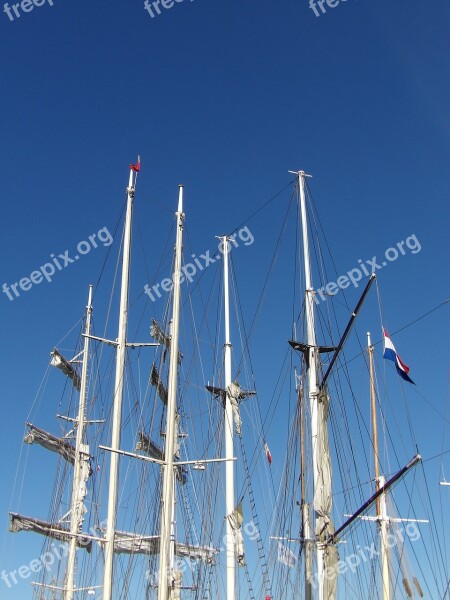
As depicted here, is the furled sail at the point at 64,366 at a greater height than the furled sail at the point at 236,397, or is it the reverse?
the furled sail at the point at 64,366

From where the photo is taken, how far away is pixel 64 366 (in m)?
62.6

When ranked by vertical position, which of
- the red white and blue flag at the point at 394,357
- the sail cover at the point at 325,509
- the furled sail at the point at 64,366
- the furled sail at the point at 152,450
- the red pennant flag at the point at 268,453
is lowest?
the sail cover at the point at 325,509

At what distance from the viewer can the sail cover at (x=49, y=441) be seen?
60.8 metres

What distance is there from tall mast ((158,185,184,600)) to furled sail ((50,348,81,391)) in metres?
30.8

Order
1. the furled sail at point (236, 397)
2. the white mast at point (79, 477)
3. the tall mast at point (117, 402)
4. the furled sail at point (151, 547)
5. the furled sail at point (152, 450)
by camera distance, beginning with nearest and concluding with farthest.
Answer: the tall mast at point (117, 402) → the furled sail at point (151, 547) → the furled sail at point (236, 397) → the white mast at point (79, 477) → the furled sail at point (152, 450)

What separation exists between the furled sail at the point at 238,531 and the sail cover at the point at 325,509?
305 inches

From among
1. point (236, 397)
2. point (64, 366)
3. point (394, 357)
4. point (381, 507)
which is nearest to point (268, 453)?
point (236, 397)

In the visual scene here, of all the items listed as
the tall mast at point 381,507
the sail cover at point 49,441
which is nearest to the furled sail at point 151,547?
the sail cover at point 49,441

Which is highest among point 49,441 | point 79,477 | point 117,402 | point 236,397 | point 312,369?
point 49,441

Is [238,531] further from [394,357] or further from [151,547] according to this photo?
[394,357]

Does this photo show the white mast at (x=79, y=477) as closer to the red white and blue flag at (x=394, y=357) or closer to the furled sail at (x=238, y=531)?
the furled sail at (x=238, y=531)

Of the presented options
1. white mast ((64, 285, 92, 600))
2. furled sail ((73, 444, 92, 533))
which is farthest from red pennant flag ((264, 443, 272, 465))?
furled sail ((73, 444, 92, 533))

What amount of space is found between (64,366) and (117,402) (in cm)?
3163

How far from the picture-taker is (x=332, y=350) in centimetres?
3444
